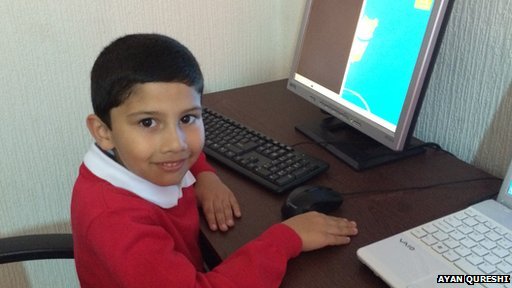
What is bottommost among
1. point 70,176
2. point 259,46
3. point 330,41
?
point 70,176

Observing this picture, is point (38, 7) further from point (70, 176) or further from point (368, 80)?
point (368, 80)

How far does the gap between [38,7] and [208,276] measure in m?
0.73

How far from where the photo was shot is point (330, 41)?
0.98m

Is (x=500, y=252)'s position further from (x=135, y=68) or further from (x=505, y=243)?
(x=135, y=68)

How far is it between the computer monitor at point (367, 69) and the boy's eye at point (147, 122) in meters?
0.39

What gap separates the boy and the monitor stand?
21 cm

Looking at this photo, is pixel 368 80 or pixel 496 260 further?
pixel 368 80

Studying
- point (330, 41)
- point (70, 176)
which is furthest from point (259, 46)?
point (70, 176)

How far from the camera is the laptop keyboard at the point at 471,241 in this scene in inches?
22.8

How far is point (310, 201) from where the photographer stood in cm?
72

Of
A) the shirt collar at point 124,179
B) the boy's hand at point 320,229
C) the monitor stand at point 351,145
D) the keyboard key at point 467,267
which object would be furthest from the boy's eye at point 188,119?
the keyboard key at point 467,267

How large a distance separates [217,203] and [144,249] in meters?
0.17

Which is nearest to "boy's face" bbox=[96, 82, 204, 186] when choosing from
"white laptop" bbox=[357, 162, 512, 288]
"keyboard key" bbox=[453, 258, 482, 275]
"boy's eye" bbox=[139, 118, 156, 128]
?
"boy's eye" bbox=[139, 118, 156, 128]

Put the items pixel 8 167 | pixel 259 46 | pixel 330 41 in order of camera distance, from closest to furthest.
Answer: pixel 330 41 → pixel 8 167 → pixel 259 46
